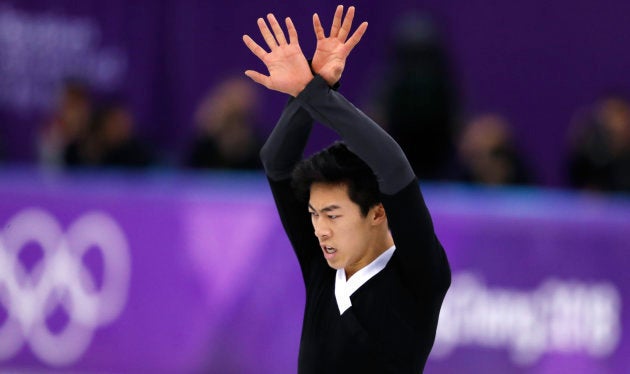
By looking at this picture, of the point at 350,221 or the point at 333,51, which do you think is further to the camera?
the point at 350,221

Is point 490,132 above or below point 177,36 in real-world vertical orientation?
below

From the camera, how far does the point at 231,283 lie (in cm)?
826

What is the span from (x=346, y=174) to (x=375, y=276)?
329mm

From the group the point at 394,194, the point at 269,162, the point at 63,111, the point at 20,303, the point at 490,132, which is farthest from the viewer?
the point at 63,111

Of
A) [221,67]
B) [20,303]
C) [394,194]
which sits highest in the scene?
[221,67]

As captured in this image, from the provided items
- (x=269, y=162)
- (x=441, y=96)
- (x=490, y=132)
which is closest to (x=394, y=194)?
(x=269, y=162)

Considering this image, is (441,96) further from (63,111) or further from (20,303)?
(20,303)

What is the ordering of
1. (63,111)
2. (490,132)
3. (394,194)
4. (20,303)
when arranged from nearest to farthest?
(394,194), (20,303), (490,132), (63,111)

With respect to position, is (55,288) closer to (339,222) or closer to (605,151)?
(605,151)

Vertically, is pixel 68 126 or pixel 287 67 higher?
pixel 68 126

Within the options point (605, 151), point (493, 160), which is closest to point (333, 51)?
point (493, 160)

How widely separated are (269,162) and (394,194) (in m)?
0.54

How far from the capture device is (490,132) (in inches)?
383

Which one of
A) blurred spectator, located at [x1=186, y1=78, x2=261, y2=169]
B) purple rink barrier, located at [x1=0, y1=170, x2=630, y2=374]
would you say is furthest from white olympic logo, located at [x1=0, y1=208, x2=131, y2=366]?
blurred spectator, located at [x1=186, y1=78, x2=261, y2=169]
